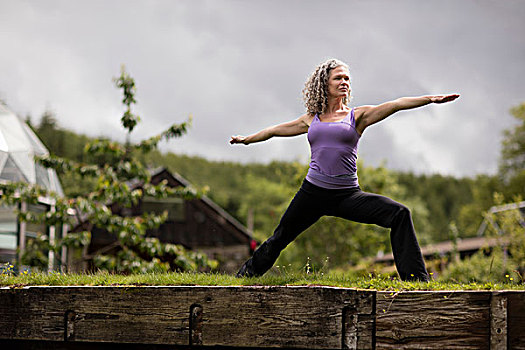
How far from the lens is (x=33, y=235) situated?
15867 mm

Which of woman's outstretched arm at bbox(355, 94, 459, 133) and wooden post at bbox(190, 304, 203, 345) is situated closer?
wooden post at bbox(190, 304, 203, 345)

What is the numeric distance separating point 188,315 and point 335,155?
1.81m

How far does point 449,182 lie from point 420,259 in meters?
77.5

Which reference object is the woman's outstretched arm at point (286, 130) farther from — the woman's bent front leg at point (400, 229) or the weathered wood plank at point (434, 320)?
the weathered wood plank at point (434, 320)

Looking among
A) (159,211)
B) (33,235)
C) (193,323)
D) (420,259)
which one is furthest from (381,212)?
(159,211)

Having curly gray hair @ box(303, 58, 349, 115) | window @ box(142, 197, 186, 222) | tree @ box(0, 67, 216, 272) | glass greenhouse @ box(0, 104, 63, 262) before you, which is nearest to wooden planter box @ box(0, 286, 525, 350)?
curly gray hair @ box(303, 58, 349, 115)

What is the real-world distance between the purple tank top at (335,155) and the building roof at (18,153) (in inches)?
446

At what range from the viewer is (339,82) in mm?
5191

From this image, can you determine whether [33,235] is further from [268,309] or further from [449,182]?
[449,182]

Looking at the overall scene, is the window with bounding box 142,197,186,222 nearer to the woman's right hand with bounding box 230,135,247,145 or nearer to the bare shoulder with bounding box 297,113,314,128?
the woman's right hand with bounding box 230,135,247,145

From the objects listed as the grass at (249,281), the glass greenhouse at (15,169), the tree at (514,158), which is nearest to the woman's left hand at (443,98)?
the grass at (249,281)

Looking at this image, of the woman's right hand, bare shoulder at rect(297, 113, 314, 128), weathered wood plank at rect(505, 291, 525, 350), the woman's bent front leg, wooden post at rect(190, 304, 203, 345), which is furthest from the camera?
the woman's right hand

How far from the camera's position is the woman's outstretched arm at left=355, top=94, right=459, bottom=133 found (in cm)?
470

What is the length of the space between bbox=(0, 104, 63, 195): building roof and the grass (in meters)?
10.6
